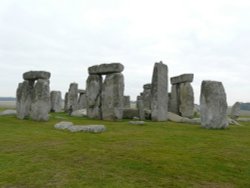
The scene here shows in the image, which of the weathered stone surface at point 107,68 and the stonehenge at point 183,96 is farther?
the stonehenge at point 183,96

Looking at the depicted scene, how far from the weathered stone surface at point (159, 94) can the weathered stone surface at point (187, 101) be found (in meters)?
4.08

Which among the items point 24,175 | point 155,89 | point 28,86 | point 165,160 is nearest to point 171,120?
point 155,89

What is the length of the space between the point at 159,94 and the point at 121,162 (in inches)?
478

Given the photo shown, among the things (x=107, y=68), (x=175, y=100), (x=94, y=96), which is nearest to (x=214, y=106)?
(x=107, y=68)

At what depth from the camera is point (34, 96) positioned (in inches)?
684

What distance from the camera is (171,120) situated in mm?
19547

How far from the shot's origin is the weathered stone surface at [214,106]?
14.1m

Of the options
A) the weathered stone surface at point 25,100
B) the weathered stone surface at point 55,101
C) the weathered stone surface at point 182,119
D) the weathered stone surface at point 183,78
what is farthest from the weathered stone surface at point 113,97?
the weathered stone surface at point 55,101

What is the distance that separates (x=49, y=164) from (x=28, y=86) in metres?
12.0

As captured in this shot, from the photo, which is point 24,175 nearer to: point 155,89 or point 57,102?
point 155,89

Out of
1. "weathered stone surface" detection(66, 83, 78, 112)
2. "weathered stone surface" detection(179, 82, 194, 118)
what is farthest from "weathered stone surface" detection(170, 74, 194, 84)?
"weathered stone surface" detection(66, 83, 78, 112)

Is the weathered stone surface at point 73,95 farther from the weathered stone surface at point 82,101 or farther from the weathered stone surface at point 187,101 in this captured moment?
the weathered stone surface at point 187,101

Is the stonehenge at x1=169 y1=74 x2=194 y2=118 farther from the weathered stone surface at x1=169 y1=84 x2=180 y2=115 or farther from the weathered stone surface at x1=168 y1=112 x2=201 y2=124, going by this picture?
the weathered stone surface at x1=168 y1=112 x2=201 y2=124

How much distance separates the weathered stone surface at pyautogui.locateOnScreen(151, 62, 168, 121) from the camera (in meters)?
19.0
